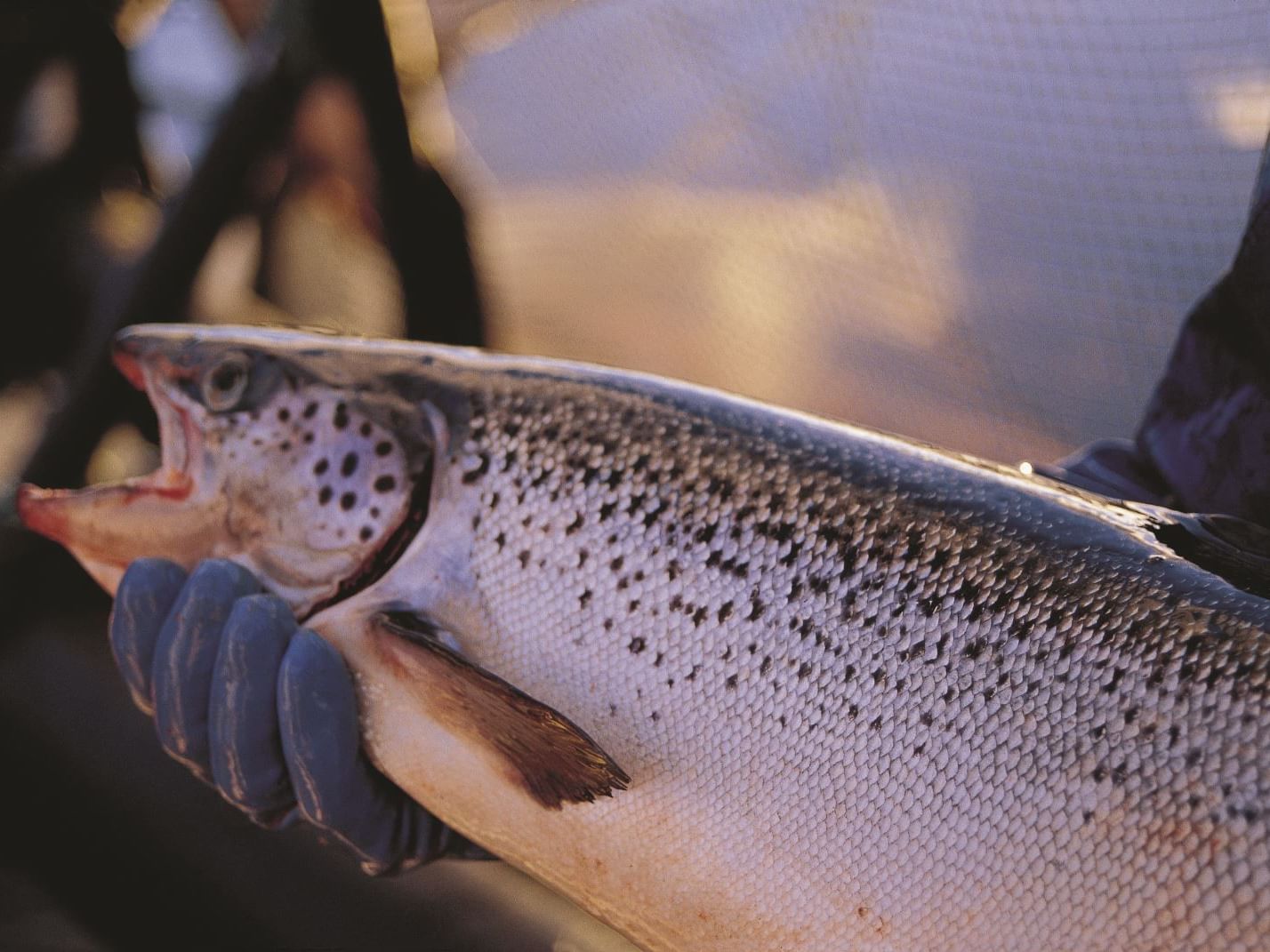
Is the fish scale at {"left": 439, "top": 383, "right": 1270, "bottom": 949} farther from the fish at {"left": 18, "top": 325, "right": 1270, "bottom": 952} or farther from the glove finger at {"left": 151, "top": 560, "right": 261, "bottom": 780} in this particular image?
the glove finger at {"left": 151, "top": 560, "right": 261, "bottom": 780}

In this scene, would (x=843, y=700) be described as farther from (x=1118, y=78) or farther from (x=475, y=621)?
(x=1118, y=78)

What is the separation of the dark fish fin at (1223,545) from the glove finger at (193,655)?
1.05 meters

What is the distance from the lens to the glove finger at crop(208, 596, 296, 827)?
1131mm

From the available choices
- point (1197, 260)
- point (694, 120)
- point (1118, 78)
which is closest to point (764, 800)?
point (1197, 260)

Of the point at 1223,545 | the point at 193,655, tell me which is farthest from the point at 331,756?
the point at 1223,545

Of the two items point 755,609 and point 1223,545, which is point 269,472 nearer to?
point 755,609

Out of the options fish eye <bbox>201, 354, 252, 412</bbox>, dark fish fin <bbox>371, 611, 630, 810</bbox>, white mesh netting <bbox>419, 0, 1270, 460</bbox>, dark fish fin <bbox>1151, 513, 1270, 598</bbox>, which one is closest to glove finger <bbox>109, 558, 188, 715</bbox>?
fish eye <bbox>201, 354, 252, 412</bbox>

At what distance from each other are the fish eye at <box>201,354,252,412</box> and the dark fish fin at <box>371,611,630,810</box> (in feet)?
1.25

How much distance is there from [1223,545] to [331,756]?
0.99 m

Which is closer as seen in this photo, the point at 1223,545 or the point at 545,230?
the point at 1223,545

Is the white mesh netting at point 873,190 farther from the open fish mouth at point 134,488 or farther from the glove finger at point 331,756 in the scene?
the glove finger at point 331,756

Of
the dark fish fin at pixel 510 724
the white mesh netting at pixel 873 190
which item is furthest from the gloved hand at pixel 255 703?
the white mesh netting at pixel 873 190

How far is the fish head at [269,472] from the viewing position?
1.14 meters

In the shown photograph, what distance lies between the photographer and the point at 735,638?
0.94 m
